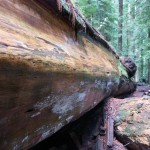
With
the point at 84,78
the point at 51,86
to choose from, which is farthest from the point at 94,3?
the point at 51,86

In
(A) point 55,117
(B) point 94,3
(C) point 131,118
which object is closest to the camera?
(A) point 55,117

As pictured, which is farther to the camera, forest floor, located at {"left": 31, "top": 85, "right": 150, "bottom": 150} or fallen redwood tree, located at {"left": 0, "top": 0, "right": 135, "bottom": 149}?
forest floor, located at {"left": 31, "top": 85, "right": 150, "bottom": 150}

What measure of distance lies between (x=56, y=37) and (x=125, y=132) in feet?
9.59

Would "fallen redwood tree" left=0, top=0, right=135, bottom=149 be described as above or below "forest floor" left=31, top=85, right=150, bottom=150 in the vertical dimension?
above

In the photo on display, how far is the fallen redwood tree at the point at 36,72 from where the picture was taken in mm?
1688

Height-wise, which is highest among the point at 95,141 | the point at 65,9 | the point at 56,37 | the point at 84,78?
the point at 65,9

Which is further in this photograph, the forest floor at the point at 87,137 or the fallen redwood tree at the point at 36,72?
the forest floor at the point at 87,137

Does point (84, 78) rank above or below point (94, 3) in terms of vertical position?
below

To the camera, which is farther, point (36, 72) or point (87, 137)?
point (87, 137)

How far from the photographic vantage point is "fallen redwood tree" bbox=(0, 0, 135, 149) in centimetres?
169

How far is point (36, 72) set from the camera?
1.90 m

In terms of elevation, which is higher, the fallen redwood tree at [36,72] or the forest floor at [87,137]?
the fallen redwood tree at [36,72]

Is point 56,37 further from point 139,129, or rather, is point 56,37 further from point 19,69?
point 139,129

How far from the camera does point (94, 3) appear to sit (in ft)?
55.4
